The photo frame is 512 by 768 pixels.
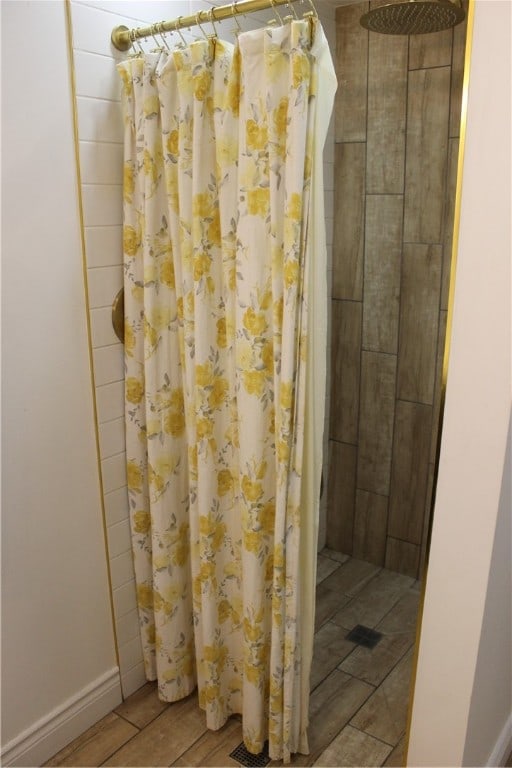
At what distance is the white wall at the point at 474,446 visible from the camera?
4.02 feet

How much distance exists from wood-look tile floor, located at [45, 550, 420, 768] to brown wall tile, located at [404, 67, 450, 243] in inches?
60.1

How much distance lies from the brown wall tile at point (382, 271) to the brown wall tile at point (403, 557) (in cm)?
85

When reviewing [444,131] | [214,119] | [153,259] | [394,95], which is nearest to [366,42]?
[394,95]

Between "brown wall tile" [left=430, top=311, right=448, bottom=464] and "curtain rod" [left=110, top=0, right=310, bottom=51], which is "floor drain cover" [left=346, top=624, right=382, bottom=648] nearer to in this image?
"brown wall tile" [left=430, top=311, right=448, bottom=464]

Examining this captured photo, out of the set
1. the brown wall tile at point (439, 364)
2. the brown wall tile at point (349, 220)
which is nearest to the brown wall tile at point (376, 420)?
the brown wall tile at point (439, 364)

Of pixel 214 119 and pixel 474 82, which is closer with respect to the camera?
pixel 474 82

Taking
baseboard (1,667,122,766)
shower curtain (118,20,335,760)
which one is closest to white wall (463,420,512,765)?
shower curtain (118,20,335,760)

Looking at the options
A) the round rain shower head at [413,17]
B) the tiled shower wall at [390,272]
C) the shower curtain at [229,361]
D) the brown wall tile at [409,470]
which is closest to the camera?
the shower curtain at [229,361]

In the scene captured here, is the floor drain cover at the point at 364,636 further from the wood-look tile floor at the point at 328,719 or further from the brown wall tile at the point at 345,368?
the brown wall tile at the point at 345,368

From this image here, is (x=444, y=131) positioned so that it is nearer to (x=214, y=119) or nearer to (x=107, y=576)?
(x=214, y=119)

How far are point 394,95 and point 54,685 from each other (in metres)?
2.32

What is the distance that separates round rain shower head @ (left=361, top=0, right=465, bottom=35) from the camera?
169cm

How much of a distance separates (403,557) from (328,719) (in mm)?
940

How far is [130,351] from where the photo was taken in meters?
1.96
